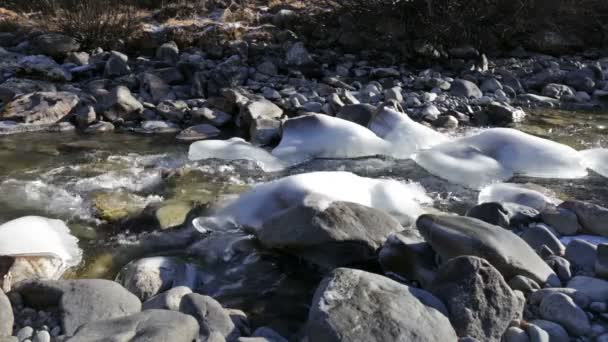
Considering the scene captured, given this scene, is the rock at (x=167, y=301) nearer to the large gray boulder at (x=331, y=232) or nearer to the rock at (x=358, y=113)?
the large gray boulder at (x=331, y=232)

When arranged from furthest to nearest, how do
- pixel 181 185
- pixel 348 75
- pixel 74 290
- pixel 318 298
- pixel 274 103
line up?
1. pixel 348 75
2. pixel 274 103
3. pixel 181 185
4. pixel 74 290
5. pixel 318 298

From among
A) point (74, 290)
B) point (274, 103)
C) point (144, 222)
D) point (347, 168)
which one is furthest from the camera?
point (274, 103)

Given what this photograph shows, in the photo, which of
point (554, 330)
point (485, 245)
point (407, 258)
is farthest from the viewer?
point (407, 258)

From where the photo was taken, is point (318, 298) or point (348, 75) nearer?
point (318, 298)

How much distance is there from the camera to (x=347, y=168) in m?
5.03

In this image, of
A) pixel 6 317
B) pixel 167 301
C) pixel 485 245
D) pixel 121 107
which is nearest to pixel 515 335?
pixel 485 245

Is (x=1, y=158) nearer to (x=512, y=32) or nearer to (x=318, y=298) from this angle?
(x=318, y=298)

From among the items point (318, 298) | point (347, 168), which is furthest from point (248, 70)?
point (318, 298)

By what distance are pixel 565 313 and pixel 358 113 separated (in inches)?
147

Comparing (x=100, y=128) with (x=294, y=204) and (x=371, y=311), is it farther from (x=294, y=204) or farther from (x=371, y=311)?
(x=371, y=311)

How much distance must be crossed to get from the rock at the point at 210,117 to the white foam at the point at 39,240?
9.09 feet

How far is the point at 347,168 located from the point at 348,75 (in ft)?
12.3

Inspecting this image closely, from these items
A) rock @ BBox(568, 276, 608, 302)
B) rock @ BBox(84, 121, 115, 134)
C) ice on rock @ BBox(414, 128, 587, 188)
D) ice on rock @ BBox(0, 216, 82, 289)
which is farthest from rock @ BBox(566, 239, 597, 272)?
rock @ BBox(84, 121, 115, 134)

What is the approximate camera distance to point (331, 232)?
315cm
